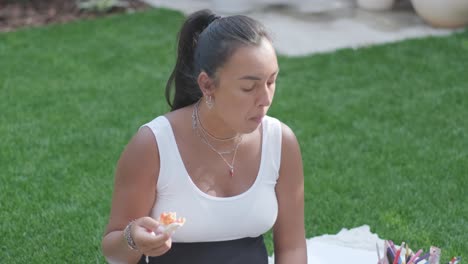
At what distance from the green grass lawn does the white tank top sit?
43.5 inches

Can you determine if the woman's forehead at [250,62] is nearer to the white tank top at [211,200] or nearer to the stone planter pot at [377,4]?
the white tank top at [211,200]

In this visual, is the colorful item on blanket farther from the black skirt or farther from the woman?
the black skirt

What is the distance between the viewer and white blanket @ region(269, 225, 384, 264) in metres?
3.44

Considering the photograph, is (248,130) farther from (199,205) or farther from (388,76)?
(388,76)

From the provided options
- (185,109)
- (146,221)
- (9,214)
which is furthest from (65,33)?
(146,221)

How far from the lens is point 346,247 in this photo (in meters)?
3.54

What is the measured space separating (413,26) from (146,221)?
17.4ft

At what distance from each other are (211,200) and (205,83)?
38cm

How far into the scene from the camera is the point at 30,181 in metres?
4.21

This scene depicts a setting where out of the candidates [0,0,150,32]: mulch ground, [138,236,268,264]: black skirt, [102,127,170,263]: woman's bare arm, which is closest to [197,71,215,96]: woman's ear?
[102,127,170,263]: woman's bare arm

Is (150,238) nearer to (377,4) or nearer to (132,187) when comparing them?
(132,187)

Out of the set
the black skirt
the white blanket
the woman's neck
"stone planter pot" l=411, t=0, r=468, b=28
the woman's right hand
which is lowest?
"stone planter pot" l=411, t=0, r=468, b=28

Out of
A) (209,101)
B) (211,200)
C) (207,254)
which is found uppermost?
(209,101)

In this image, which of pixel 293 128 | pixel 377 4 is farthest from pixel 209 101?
pixel 377 4
